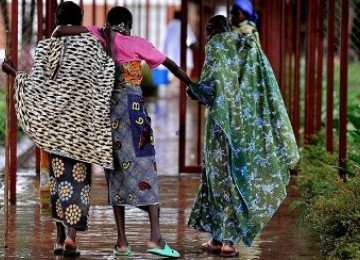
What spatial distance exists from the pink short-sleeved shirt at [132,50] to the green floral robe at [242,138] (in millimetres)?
322

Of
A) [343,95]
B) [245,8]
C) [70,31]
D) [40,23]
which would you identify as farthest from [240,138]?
[40,23]

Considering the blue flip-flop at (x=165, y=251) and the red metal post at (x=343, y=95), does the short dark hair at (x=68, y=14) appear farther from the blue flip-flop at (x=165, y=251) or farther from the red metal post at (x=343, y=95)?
the red metal post at (x=343, y=95)

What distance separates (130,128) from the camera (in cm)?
811

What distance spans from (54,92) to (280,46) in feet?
21.5

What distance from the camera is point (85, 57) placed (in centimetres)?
810

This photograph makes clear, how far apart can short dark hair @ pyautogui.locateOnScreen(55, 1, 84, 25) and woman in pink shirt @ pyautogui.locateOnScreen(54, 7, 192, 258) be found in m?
0.07

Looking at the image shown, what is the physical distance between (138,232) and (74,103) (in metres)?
1.60

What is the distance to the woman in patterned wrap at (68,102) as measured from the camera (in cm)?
809

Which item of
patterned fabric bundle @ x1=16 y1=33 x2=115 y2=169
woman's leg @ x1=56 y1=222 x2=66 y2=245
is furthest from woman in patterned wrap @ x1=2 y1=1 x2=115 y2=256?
woman's leg @ x1=56 y1=222 x2=66 y2=245

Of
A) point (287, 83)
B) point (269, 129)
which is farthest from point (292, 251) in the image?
point (287, 83)

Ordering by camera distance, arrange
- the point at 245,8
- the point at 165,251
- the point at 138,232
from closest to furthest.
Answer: the point at 165,251 < the point at 138,232 < the point at 245,8

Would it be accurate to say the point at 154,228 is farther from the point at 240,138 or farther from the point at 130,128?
the point at 240,138

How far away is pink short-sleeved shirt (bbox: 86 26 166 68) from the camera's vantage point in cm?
815

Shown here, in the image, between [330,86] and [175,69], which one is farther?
[330,86]
